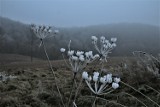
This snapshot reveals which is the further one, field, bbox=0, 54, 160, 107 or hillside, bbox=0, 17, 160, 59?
hillside, bbox=0, 17, 160, 59

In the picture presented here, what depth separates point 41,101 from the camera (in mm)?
7531

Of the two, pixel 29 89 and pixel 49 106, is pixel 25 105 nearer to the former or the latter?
pixel 49 106

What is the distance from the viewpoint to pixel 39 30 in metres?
5.27

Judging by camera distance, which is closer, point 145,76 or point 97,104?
point 97,104

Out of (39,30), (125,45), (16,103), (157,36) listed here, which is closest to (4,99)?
(16,103)

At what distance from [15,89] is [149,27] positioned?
121888mm

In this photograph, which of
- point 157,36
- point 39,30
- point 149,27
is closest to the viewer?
point 39,30

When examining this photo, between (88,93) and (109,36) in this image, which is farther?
(109,36)

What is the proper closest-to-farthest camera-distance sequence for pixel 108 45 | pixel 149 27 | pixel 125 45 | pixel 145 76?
pixel 108 45
pixel 145 76
pixel 125 45
pixel 149 27

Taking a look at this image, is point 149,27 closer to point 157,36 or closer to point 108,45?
point 157,36

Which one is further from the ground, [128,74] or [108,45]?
[108,45]

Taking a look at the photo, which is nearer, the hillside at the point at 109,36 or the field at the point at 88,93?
the field at the point at 88,93

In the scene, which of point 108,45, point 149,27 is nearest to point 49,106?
point 108,45

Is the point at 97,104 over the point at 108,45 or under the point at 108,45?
under
